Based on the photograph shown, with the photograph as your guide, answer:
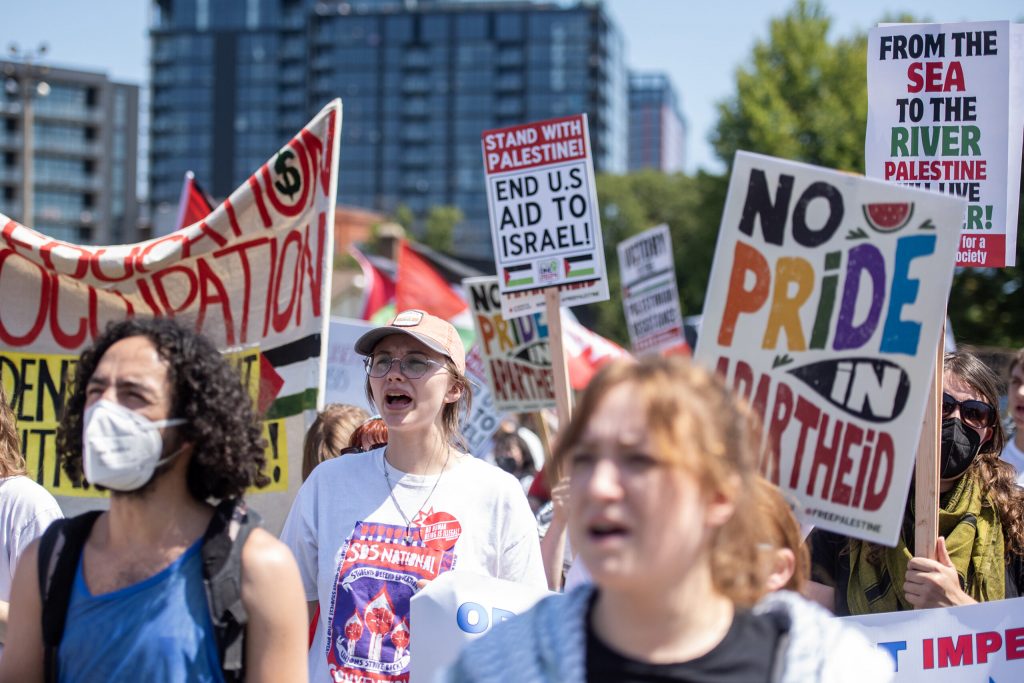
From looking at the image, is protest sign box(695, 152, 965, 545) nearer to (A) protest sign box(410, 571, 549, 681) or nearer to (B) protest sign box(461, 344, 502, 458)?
(A) protest sign box(410, 571, 549, 681)

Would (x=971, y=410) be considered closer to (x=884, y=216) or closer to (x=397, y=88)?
(x=884, y=216)

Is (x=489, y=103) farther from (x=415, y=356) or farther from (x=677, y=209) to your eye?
(x=415, y=356)

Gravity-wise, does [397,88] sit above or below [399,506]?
above

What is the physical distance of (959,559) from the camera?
3350 mm

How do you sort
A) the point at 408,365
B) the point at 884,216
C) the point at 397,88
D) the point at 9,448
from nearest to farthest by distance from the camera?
the point at 884,216 → the point at 9,448 → the point at 408,365 → the point at 397,88

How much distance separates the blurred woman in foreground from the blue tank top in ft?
1.90

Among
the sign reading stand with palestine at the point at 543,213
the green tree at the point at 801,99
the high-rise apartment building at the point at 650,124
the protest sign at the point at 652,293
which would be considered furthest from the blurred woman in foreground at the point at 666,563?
the high-rise apartment building at the point at 650,124

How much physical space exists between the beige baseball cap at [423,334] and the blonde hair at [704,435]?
1574 millimetres

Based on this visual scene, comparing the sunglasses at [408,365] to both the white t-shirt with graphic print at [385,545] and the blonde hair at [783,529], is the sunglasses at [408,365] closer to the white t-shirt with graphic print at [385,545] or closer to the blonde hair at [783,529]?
the white t-shirt with graphic print at [385,545]

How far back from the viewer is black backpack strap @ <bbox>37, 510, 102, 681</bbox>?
2305mm

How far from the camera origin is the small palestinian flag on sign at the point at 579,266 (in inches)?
202

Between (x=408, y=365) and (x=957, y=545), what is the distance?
170 cm

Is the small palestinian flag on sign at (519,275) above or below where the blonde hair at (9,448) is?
above

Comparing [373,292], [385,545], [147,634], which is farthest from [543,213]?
[373,292]
